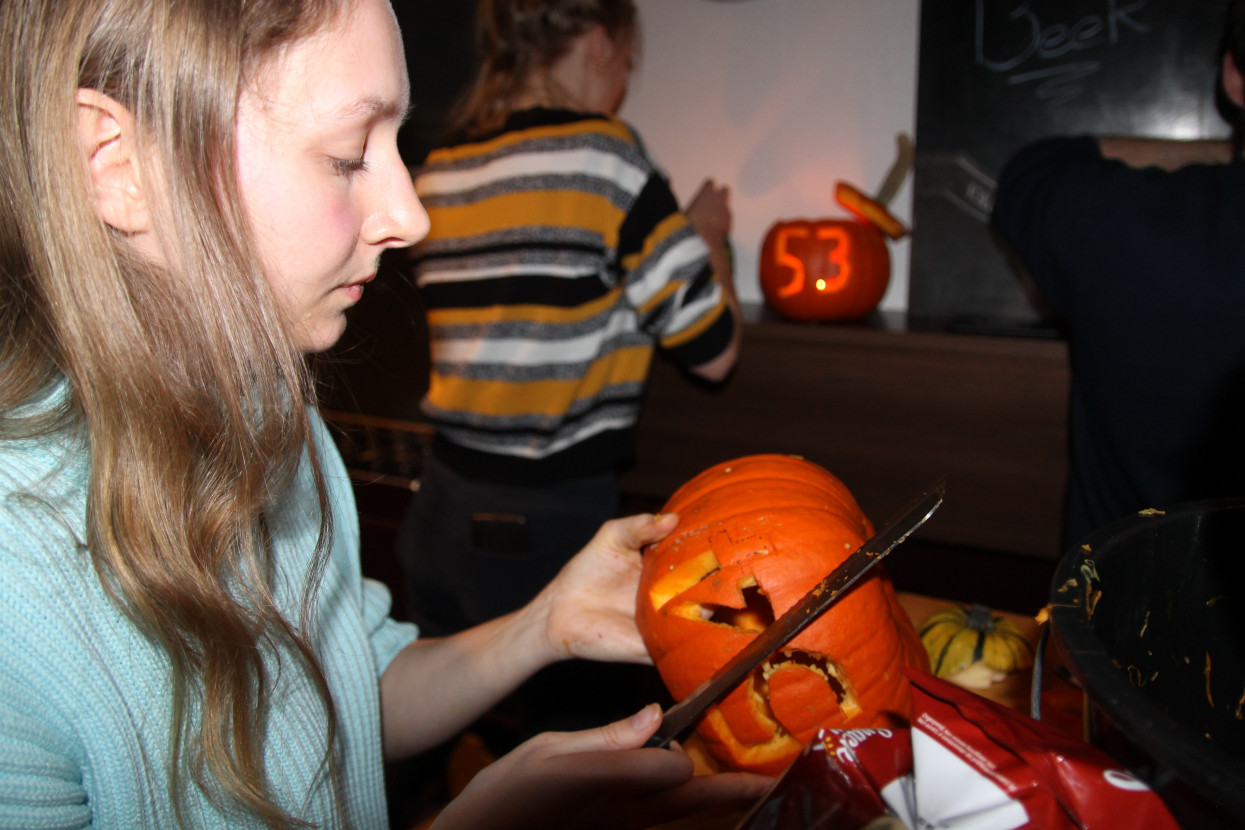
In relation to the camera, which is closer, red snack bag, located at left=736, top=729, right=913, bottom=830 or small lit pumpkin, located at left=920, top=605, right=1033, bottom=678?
red snack bag, located at left=736, top=729, right=913, bottom=830

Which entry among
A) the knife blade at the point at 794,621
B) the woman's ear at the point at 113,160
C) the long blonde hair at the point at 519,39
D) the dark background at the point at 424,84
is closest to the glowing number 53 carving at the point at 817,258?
the long blonde hair at the point at 519,39

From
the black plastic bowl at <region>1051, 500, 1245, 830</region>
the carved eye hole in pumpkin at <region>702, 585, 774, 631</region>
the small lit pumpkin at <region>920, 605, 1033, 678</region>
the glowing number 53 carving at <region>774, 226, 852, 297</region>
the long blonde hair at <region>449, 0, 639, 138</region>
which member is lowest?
the small lit pumpkin at <region>920, 605, 1033, 678</region>

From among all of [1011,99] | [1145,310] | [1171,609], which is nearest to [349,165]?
[1171,609]

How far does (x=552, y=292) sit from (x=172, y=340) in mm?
904

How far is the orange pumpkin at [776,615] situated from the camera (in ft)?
2.51

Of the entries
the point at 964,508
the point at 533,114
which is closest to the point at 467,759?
the point at 964,508

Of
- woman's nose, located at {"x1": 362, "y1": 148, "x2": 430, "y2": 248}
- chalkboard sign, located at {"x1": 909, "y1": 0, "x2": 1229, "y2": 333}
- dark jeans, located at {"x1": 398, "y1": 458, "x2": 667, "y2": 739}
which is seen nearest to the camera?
woman's nose, located at {"x1": 362, "y1": 148, "x2": 430, "y2": 248}

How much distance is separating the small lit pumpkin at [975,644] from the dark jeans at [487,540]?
642 millimetres

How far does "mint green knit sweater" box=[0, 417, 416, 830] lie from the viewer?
0.58 m

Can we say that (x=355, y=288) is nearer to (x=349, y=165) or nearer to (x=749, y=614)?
(x=349, y=165)

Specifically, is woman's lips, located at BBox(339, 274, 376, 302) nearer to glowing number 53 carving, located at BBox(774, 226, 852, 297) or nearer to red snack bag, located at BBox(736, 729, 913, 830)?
red snack bag, located at BBox(736, 729, 913, 830)

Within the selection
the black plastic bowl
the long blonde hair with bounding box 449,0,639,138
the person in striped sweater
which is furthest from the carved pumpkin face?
the black plastic bowl

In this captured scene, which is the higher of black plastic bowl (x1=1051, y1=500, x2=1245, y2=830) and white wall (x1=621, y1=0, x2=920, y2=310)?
white wall (x1=621, y1=0, x2=920, y2=310)

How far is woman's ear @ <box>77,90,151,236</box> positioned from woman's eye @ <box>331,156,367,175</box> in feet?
0.45
